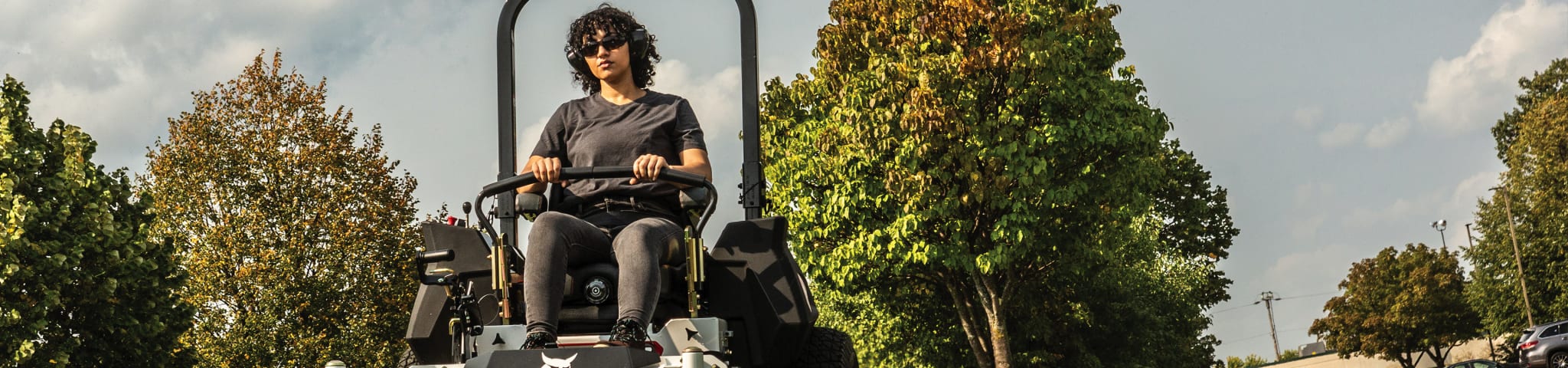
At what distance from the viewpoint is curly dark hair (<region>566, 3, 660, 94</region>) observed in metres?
6.46

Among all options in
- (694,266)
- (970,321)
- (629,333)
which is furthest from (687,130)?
(970,321)

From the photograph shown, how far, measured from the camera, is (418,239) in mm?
28938

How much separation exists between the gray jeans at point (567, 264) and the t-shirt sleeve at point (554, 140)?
1152 mm

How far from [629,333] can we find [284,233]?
82.7 feet

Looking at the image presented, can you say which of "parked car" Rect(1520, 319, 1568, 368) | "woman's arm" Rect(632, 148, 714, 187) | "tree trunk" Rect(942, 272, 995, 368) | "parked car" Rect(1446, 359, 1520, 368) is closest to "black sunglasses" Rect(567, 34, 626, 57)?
"woman's arm" Rect(632, 148, 714, 187)

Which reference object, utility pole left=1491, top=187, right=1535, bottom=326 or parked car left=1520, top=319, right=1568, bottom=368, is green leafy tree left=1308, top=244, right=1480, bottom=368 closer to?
utility pole left=1491, top=187, right=1535, bottom=326

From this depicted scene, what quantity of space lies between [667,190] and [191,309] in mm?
22708

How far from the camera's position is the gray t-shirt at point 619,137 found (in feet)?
20.0

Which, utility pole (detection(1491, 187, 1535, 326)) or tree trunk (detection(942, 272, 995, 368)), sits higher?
utility pole (detection(1491, 187, 1535, 326))

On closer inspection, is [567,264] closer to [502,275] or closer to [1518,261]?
[502,275]

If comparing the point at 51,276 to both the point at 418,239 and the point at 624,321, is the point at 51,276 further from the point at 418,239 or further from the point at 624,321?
the point at 624,321

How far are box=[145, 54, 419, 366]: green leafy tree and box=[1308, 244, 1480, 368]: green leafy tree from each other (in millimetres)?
54802

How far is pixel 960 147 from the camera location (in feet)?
74.8

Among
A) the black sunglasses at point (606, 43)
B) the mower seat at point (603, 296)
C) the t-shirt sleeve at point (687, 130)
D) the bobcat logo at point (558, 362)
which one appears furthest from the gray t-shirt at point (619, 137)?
the bobcat logo at point (558, 362)
